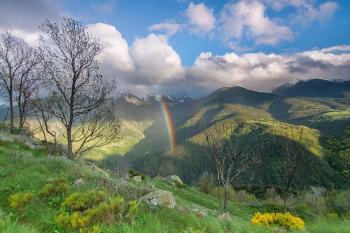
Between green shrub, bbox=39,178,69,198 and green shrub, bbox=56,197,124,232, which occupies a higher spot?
green shrub, bbox=56,197,124,232

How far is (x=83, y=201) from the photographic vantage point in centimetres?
1273

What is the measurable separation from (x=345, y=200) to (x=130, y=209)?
91064 mm

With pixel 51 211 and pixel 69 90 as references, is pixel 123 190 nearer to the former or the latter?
pixel 51 211

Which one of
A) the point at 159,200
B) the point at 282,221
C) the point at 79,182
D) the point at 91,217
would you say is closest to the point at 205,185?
the point at 282,221

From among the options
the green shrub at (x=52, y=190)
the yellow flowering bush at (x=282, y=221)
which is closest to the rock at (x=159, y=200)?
the green shrub at (x=52, y=190)

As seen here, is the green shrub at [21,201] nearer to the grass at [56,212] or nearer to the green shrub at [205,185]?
the grass at [56,212]

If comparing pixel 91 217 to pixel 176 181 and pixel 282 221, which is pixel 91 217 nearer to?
pixel 282 221

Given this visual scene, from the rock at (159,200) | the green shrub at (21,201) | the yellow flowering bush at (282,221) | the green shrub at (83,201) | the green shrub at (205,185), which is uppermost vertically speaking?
the green shrub at (83,201)

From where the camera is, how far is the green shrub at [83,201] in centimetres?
1259

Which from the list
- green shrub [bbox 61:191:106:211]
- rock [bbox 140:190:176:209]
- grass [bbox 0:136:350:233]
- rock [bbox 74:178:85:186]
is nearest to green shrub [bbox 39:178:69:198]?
grass [bbox 0:136:350:233]

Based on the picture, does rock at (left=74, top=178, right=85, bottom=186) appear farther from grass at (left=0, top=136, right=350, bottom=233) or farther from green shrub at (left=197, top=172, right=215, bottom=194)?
green shrub at (left=197, top=172, right=215, bottom=194)

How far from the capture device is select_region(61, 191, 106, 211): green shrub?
12.6 meters

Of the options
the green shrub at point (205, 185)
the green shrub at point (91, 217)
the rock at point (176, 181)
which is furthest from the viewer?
the green shrub at point (205, 185)

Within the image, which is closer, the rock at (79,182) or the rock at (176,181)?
the rock at (79,182)
